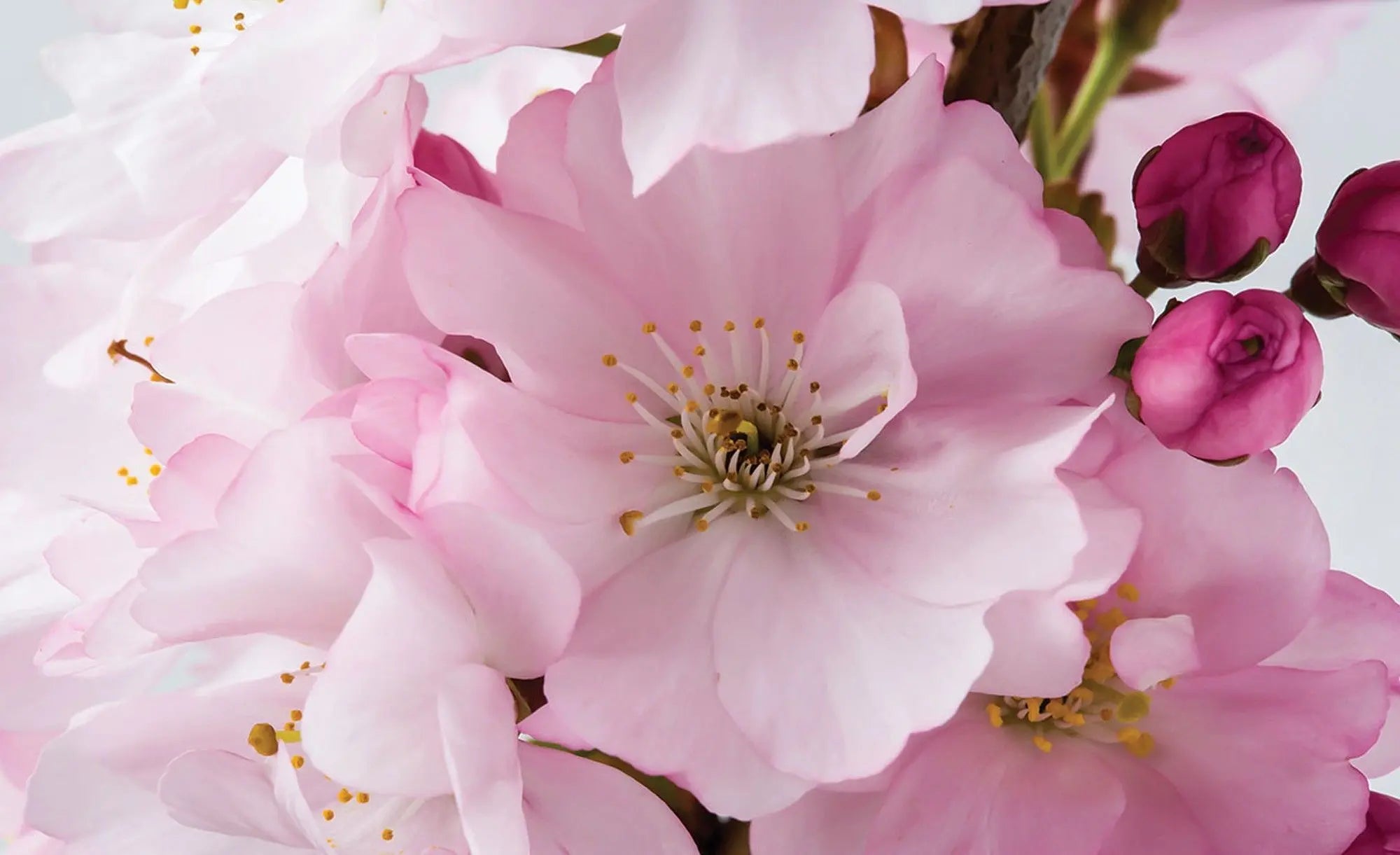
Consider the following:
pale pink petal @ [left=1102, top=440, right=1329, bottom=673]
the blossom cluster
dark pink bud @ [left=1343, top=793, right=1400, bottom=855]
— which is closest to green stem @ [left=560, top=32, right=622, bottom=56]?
the blossom cluster

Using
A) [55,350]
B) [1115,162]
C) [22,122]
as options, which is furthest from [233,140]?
[22,122]

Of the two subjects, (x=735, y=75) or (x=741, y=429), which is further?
(x=741, y=429)

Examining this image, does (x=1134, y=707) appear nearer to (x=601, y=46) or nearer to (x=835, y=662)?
(x=835, y=662)

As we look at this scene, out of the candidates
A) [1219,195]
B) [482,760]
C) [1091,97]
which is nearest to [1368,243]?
[1219,195]

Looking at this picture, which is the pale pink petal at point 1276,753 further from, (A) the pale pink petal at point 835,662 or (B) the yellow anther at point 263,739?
(B) the yellow anther at point 263,739

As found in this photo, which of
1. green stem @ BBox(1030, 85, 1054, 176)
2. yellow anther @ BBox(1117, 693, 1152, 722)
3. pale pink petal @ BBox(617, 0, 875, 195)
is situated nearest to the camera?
pale pink petal @ BBox(617, 0, 875, 195)

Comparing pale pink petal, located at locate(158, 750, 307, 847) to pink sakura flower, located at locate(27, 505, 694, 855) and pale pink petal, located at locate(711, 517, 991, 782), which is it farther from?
pale pink petal, located at locate(711, 517, 991, 782)
